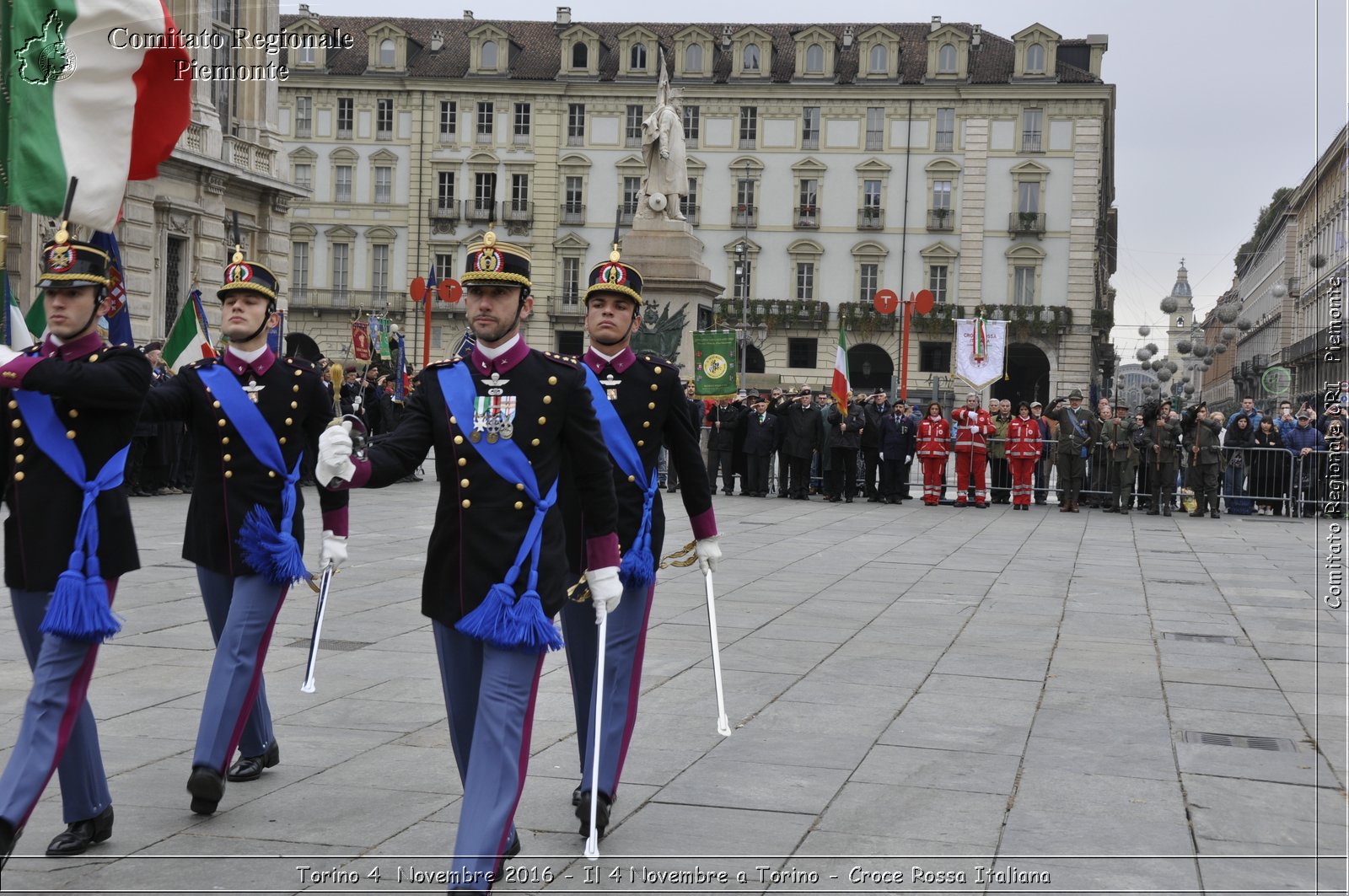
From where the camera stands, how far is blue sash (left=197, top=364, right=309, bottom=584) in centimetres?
588

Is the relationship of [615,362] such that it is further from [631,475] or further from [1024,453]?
[1024,453]

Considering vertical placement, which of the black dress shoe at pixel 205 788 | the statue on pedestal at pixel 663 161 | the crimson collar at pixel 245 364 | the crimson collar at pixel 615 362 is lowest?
the black dress shoe at pixel 205 788

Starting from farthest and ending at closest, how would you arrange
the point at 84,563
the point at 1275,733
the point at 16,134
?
1. the point at 1275,733
2. the point at 16,134
3. the point at 84,563

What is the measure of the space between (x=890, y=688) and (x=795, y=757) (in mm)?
1841

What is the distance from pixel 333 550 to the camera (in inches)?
220

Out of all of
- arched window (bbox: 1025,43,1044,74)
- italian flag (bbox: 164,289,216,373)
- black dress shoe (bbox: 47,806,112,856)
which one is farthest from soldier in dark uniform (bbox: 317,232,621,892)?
arched window (bbox: 1025,43,1044,74)

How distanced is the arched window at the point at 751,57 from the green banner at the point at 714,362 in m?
47.9

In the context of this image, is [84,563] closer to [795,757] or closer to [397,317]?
[795,757]

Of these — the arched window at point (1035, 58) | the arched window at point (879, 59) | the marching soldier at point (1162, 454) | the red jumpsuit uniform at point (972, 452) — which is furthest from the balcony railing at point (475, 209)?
the marching soldier at point (1162, 454)

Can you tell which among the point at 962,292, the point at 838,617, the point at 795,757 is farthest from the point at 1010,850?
the point at 962,292

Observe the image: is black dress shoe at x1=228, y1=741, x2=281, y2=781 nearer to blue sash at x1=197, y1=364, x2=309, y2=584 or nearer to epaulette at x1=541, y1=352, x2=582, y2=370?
blue sash at x1=197, y1=364, x2=309, y2=584

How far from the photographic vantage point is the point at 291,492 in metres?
6.14

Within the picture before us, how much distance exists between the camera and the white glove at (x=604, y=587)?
5.26m

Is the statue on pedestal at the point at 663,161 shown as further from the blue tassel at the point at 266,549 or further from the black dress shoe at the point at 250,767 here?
the blue tassel at the point at 266,549
